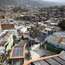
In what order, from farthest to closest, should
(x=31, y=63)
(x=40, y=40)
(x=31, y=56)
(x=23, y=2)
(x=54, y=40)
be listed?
(x=23, y=2) < (x=40, y=40) < (x=54, y=40) < (x=31, y=56) < (x=31, y=63)

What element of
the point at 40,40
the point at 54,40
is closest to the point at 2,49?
the point at 54,40

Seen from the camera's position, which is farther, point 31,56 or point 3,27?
point 3,27

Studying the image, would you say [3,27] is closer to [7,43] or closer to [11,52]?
[7,43]

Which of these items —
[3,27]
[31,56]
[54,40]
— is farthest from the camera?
[3,27]

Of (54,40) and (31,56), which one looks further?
(54,40)

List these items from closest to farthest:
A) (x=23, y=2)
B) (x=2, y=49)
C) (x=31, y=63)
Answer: (x=31, y=63) < (x=2, y=49) < (x=23, y=2)

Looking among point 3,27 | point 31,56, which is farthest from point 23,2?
point 31,56

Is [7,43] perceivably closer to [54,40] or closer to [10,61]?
[10,61]

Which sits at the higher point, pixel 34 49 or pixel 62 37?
pixel 62 37

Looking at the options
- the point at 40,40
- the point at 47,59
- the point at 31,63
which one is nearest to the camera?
the point at 31,63
